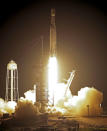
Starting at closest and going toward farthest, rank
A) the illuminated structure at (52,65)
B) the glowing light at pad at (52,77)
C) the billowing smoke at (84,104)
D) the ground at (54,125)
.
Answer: the ground at (54,125)
the billowing smoke at (84,104)
the illuminated structure at (52,65)
the glowing light at pad at (52,77)

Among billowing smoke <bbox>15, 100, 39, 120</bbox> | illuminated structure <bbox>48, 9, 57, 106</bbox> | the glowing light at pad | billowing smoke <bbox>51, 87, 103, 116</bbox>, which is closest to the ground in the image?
billowing smoke <bbox>15, 100, 39, 120</bbox>

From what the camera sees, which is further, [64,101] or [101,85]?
[101,85]

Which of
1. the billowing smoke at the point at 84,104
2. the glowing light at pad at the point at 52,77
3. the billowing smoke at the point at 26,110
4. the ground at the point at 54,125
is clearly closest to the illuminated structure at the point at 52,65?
the glowing light at pad at the point at 52,77

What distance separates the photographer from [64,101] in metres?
39.6

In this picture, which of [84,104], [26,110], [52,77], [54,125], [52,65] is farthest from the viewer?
[52,77]

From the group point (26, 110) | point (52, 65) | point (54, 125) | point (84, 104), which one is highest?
point (52, 65)

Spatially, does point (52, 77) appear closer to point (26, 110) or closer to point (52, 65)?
point (52, 65)

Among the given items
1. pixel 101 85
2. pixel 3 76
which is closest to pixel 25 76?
pixel 3 76

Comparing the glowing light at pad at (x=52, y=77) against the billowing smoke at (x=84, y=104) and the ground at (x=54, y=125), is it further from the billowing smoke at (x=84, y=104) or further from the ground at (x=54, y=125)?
the ground at (x=54, y=125)

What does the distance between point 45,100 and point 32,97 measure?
667 centimetres

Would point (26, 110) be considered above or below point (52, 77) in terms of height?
below

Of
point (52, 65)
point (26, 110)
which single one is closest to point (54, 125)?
point (26, 110)

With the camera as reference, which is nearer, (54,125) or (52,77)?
(54,125)

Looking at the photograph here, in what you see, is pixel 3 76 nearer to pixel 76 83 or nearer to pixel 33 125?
pixel 76 83
